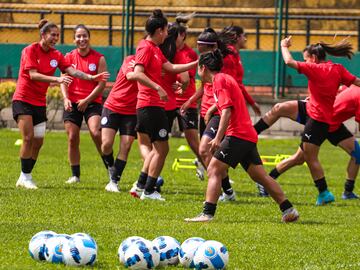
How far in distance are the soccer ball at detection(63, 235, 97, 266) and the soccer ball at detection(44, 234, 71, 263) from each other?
0.06 m

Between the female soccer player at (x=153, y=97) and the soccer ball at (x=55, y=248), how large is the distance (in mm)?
4594

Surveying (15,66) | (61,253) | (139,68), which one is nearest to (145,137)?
(139,68)

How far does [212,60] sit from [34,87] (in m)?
3.80

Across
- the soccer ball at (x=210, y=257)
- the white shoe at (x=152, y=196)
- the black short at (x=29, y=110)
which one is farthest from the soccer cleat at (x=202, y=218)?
the black short at (x=29, y=110)

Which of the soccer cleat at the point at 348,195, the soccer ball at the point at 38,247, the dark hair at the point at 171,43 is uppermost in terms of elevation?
the dark hair at the point at 171,43

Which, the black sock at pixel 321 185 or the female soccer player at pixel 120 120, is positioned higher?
the female soccer player at pixel 120 120

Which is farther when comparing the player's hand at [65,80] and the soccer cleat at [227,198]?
the soccer cleat at [227,198]

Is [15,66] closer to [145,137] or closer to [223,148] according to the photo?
[145,137]

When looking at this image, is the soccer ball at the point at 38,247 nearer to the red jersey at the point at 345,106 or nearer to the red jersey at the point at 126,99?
the red jersey at the point at 126,99

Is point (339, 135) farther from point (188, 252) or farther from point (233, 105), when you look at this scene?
point (188, 252)

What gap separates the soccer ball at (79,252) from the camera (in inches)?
340

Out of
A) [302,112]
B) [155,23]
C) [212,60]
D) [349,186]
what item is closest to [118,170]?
[155,23]

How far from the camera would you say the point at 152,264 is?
28.4 ft

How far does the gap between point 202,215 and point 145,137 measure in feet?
9.07
